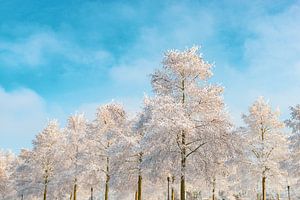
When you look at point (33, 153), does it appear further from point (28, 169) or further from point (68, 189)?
point (68, 189)

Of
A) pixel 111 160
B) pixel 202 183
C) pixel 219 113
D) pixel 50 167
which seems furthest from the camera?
pixel 50 167

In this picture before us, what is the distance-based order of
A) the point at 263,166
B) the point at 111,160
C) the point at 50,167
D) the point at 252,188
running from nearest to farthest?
the point at 111,160 < the point at 263,166 < the point at 252,188 < the point at 50,167

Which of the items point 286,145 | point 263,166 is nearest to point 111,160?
point 263,166

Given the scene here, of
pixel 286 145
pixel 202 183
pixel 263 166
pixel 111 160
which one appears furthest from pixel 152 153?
pixel 286 145

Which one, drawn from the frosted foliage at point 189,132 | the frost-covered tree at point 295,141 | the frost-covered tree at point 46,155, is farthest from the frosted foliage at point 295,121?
the frost-covered tree at point 46,155

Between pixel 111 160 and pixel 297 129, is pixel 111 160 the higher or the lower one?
the lower one

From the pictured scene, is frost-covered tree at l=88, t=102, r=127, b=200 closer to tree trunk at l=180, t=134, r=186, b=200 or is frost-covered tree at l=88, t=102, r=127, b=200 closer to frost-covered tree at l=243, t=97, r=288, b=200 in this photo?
tree trunk at l=180, t=134, r=186, b=200

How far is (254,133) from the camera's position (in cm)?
3331

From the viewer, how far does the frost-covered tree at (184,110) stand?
21.8 m

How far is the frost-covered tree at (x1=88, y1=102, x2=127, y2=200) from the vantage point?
101 feet

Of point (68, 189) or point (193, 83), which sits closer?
point (193, 83)

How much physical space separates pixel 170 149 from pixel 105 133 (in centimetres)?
1076

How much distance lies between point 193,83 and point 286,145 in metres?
13.5

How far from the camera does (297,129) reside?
2984 cm
